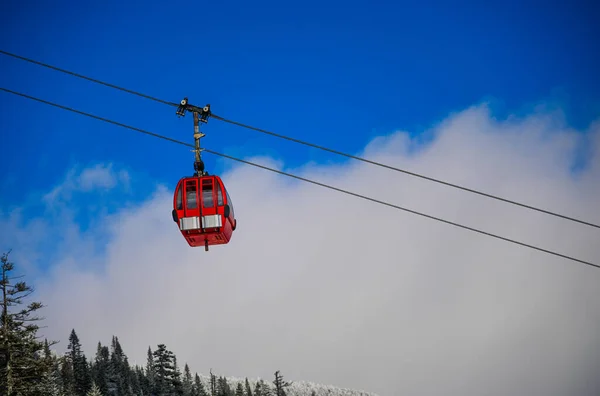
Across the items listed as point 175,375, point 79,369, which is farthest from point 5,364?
point 79,369

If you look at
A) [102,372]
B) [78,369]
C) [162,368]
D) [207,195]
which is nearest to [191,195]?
[207,195]

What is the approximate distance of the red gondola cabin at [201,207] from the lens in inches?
979

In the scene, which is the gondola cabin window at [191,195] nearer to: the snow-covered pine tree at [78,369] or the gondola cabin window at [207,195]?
the gondola cabin window at [207,195]

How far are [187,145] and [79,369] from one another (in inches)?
3892

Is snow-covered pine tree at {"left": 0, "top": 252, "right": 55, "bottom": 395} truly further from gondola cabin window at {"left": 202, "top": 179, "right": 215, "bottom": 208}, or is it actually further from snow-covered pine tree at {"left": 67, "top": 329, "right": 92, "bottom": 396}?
snow-covered pine tree at {"left": 67, "top": 329, "right": 92, "bottom": 396}

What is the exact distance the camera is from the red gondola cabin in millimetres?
24875

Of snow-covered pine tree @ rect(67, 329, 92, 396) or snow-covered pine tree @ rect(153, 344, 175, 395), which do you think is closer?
snow-covered pine tree @ rect(153, 344, 175, 395)

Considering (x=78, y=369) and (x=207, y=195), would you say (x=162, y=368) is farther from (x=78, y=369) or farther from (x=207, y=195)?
(x=207, y=195)

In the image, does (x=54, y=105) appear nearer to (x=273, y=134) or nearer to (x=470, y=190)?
(x=273, y=134)

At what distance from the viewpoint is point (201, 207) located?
24859mm

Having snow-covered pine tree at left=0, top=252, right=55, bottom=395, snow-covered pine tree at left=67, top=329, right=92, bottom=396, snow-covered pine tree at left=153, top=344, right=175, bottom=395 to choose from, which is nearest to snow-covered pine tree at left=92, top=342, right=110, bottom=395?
snow-covered pine tree at left=67, top=329, right=92, bottom=396

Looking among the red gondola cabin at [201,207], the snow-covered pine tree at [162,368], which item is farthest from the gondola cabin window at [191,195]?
the snow-covered pine tree at [162,368]

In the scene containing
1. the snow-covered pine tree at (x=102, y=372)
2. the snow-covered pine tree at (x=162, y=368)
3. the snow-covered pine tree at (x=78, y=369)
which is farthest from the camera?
the snow-covered pine tree at (x=102, y=372)

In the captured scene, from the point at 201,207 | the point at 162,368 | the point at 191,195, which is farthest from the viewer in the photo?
the point at 162,368
